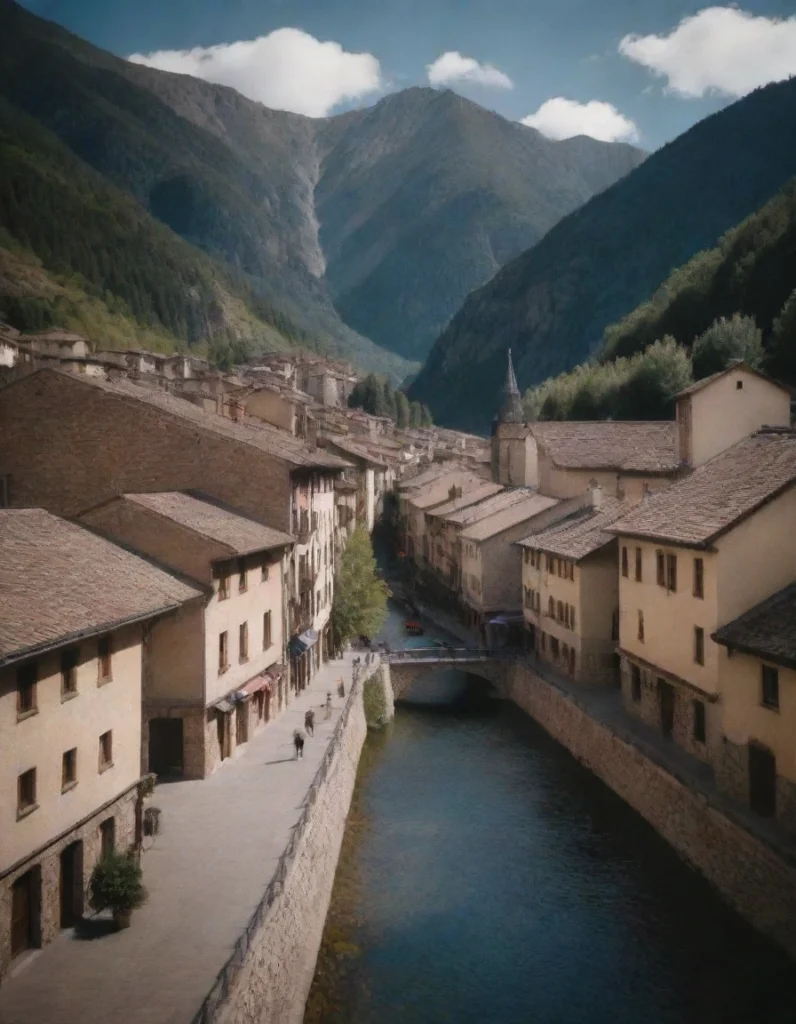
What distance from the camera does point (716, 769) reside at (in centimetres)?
3441

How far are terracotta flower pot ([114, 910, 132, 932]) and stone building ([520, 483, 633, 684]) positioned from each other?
32.6 meters

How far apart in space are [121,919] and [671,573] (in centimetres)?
2506

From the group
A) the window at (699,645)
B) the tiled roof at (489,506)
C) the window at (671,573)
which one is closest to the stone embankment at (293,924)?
the window at (699,645)

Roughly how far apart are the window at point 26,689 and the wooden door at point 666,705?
91.1 ft

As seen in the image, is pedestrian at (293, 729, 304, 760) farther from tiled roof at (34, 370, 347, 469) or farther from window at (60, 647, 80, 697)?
window at (60, 647, 80, 697)

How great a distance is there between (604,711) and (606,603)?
316 inches

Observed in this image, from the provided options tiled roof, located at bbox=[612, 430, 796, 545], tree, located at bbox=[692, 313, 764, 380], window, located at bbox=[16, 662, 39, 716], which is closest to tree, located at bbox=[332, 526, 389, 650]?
tiled roof, located at bbox=[612, 430, 796, 545]

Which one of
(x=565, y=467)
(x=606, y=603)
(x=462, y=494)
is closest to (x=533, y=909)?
(x=606, y=603)

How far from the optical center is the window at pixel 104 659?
27.0m

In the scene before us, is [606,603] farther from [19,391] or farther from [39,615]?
[39,615]

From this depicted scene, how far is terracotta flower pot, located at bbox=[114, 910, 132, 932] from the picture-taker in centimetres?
2334

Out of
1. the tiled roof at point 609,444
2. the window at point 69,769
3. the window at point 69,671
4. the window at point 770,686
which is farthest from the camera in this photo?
the tiled roof at point 609,444

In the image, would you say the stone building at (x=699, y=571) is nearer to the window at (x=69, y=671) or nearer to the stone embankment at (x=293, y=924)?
the stone embankment at (x=293, y=924)

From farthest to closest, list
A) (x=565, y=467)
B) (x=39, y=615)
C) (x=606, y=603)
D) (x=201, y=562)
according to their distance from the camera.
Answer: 1. (x=565, y=467)
2. (x=606, y=603)
3. (x=201, y=562)
4. (x=39, y=615)
